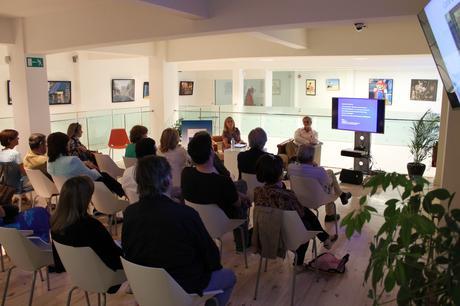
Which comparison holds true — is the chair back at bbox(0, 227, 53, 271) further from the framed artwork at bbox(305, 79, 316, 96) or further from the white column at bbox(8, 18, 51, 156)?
the framed artwork at bbox(305, 79, 316, 96)

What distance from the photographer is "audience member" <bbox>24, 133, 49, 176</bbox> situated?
16.0ft

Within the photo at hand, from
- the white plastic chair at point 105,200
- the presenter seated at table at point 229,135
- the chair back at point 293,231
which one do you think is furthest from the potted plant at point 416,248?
the presenter seated at table at point 229,135

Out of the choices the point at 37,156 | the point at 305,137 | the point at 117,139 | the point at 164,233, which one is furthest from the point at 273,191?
the point at 117,139

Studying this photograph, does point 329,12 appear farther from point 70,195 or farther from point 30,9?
point 30,9

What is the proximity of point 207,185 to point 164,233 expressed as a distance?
1279 millimetres

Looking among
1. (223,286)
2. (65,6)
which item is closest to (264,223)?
(223,286)

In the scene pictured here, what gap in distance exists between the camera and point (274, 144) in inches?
443

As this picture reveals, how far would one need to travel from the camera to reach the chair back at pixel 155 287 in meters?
2.08

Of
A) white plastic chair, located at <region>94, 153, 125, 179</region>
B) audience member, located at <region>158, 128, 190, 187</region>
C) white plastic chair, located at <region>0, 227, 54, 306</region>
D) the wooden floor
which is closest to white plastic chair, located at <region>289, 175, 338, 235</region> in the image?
the wooden floor

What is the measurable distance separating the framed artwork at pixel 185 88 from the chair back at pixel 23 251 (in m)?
14.2

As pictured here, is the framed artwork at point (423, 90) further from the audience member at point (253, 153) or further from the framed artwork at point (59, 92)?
the audience member at point (253, 153)

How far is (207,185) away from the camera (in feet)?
11.3

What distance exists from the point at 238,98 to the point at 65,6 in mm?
8208

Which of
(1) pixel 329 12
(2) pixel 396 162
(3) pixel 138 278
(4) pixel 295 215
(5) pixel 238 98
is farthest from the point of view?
A: (5) pixel 238 98
